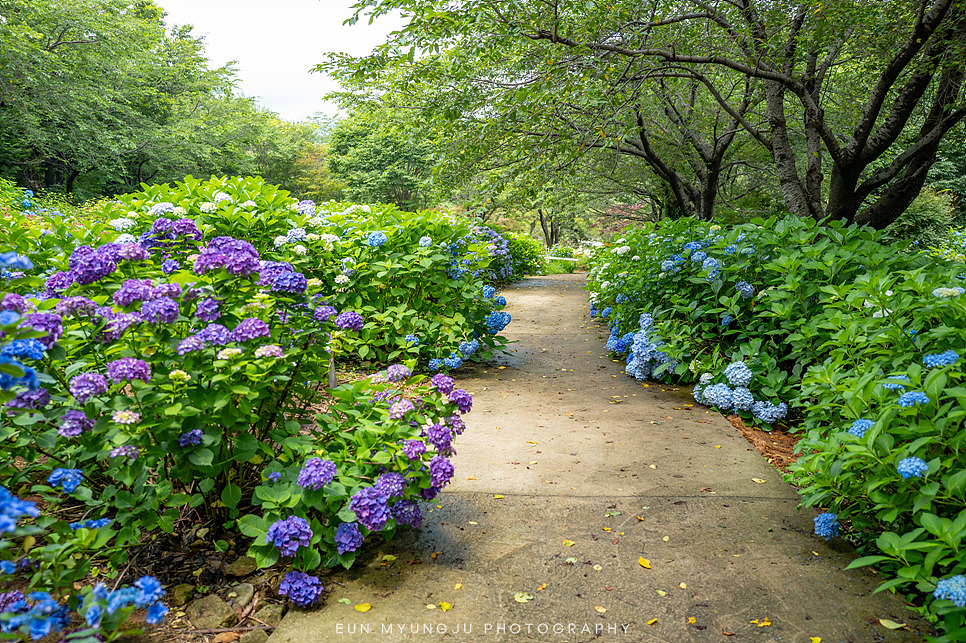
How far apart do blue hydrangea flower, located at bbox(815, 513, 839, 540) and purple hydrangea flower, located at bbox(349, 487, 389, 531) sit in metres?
1.79

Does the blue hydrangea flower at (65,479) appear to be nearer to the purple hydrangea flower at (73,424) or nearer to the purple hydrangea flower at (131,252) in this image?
the purple hydrangea flower at (73,424)

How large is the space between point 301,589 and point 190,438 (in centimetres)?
64

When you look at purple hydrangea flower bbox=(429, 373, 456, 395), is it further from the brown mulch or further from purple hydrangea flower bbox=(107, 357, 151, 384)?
the brown mulch

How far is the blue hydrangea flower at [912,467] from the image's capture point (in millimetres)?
1792

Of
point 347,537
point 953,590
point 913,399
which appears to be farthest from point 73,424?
point 913,399

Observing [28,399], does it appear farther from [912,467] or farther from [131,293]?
[912,467]

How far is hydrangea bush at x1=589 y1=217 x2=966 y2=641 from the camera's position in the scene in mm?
1869

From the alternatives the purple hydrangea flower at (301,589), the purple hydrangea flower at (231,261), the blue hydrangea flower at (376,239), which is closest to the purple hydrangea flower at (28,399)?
the purple hydrangea flower at (231,261)

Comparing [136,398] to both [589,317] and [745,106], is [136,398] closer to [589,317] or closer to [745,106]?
[589,317]

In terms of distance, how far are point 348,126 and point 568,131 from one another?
77.3 feet

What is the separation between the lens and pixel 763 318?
14.0 feet

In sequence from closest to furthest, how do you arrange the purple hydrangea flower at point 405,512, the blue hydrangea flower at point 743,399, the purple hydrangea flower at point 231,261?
1. the purple hydrangea flower at point 231,261
2. the purple hydrangea flower at point 405,512
3. the blue hydrangea flower at point 743,399

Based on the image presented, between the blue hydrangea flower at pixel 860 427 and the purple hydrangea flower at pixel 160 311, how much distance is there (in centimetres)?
244

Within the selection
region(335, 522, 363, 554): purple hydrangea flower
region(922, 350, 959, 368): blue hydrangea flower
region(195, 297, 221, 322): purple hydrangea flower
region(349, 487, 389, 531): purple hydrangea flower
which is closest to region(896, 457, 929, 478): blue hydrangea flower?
region(922, 350, 959, 368): blue hydrangea flower
